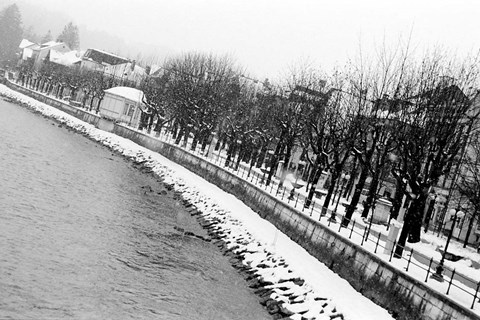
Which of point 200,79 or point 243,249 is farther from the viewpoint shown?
point 200,79

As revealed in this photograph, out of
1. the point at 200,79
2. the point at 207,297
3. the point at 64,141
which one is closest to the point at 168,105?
the point at 200,79

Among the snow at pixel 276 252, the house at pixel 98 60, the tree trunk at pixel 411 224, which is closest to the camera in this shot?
the snow at pixel 276 252

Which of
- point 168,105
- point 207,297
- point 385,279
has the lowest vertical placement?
point 207,297

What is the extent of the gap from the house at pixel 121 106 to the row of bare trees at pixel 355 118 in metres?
2.91

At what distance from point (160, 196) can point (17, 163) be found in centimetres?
931

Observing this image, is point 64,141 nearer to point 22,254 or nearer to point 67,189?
point 67,189

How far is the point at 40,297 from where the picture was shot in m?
11.9

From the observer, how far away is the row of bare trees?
22641mm

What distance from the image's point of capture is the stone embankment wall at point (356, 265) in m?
14.2

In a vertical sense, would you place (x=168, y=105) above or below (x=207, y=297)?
above

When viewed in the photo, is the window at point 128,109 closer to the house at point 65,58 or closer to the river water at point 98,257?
the river water at point 98,257

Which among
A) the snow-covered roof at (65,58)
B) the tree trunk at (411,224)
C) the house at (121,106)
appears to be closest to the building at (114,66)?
the snow-covered roof at (65,58)

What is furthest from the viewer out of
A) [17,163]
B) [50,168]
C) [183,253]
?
[50,168]

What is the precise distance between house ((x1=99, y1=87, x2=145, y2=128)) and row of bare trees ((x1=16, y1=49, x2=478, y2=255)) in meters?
2.91
